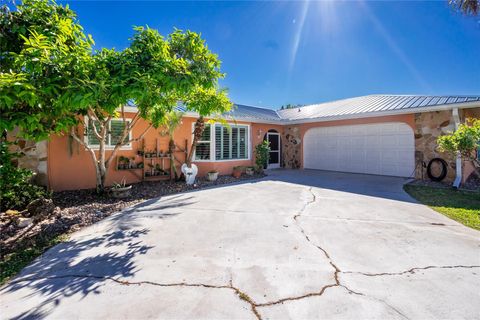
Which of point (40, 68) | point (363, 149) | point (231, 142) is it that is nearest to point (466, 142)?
point (363, 149)

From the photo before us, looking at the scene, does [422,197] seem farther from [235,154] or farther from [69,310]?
[69,310]

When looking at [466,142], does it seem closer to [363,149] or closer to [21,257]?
[363,149]

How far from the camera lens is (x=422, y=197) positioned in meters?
6.80

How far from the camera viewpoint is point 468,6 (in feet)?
21.1

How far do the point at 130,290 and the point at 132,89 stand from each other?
3272mm

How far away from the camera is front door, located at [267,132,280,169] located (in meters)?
14.2

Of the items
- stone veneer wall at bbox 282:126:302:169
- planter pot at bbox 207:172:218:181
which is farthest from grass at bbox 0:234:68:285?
stone veneer wall at bbox 282:126:302:169

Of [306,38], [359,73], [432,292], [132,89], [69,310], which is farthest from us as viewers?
[359,73]

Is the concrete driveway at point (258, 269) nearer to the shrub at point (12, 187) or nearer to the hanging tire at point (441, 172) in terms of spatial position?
the shrub at point (12, 187)

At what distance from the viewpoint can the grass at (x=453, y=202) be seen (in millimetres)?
5029

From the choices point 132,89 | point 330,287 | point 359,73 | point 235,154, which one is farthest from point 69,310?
point 359,73

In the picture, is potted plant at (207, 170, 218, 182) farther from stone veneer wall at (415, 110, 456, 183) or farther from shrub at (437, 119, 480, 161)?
stone veneer wall at (415, 110, 456, 183)

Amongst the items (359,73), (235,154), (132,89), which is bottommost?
(235,154)

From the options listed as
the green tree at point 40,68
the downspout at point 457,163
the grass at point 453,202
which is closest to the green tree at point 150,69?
the green tree at point 40,68
